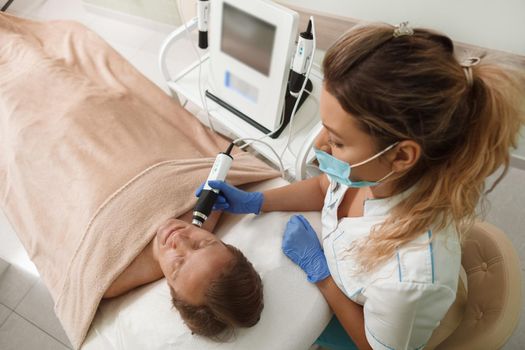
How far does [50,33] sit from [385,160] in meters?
1.99

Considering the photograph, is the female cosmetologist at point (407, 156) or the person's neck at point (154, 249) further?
the person's neck at point (154, 249)

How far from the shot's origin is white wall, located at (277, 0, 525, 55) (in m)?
1.26

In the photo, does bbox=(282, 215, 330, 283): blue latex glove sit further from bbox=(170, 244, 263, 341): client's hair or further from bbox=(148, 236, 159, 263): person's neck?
bbox=(148, 236, 159, 263): person's neck

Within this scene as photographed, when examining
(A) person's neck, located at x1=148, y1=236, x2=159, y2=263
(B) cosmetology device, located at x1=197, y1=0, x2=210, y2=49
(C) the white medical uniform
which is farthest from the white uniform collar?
(B) cosmetology device, located at x1=197, y1=0, x2=210, y2=49

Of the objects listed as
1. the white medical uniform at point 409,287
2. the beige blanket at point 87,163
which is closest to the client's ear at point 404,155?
the white medical uniform at point 409,287

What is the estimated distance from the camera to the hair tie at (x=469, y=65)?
614mm

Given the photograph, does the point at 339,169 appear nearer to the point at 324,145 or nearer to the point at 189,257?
the point at 324,145

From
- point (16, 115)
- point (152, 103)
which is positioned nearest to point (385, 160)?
point (152, 103)

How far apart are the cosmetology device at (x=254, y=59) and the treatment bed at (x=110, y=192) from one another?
21 cm

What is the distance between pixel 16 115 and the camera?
58.3 inches

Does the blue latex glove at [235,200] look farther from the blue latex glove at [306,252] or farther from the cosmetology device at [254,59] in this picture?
the cosmetology device at [254,59]

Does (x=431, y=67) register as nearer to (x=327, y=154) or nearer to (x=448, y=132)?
(x=448, y=132)

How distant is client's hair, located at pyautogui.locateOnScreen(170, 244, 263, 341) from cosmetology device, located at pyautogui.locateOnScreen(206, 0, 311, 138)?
1.85ft

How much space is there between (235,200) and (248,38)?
535mm
